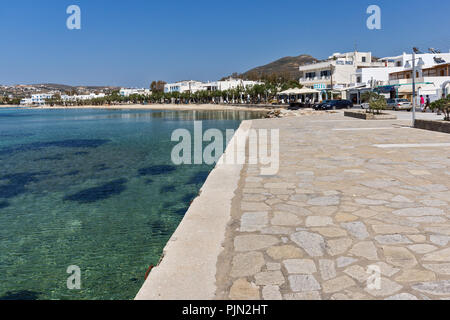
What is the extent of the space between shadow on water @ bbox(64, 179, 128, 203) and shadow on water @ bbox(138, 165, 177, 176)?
134 cm

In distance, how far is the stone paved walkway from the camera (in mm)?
2725

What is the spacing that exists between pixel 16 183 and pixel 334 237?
1076 cm

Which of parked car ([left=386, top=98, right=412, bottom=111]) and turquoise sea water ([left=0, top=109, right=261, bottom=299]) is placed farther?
parked car ([left=386, top=98, right=412, bottom=111])

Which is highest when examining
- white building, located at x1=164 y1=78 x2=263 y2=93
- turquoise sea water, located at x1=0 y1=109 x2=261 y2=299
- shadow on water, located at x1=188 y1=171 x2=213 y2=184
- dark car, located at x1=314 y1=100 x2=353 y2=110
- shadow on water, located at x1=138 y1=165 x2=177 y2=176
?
white building, located at x1=164 y1=78 x2=263 y2=93

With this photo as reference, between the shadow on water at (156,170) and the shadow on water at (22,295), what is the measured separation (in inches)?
278

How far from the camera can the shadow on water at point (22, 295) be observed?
4434 millimetres

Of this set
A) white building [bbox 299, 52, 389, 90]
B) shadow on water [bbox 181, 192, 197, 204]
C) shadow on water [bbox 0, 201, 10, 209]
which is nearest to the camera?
shadow on water [bbox 181, 192, 197, 204]

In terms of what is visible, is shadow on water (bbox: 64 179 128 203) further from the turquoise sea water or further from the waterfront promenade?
the waterfront promenade

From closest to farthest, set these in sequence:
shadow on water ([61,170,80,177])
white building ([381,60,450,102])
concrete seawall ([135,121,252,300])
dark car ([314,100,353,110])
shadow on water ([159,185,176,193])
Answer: concrete seawall ([135,121,252,300])
shadow on water ([159,185,176,193])
shadow on water ([61,170,80,177])
white building ([381,60,450,102])
dark car ([314,100,353,110])

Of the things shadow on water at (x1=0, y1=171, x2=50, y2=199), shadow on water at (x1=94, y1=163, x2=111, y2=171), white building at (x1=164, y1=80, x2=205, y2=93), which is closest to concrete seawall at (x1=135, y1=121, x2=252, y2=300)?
shadow on water at (x1=0, y1=171, x2=50, y2=199)

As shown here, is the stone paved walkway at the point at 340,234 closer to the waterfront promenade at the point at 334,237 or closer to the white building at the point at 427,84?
the waterfront promenade at the point at 334,237

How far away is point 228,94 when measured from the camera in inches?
4141
